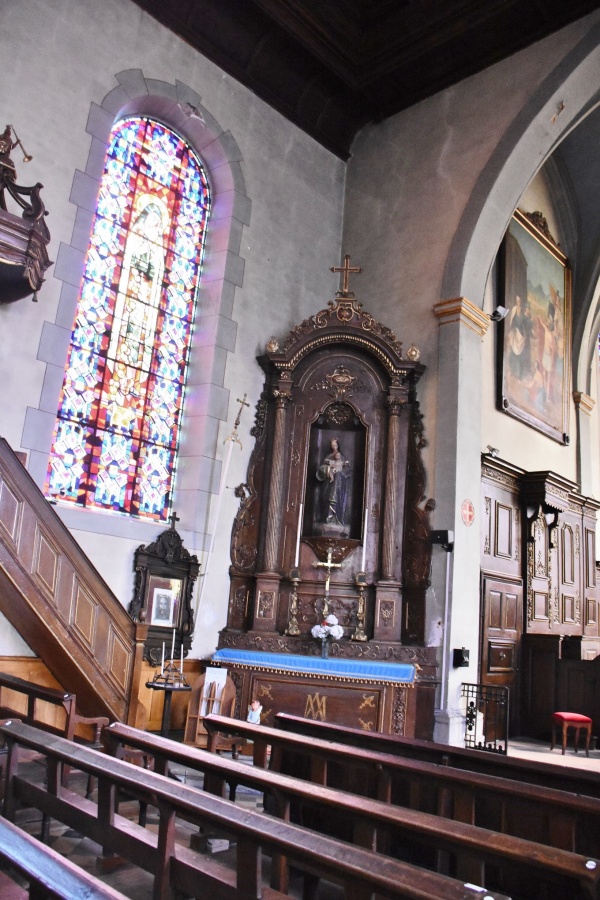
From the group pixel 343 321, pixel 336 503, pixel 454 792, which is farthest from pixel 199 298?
pixel 454 792

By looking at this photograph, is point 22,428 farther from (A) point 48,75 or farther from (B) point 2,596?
(A) point 48,75

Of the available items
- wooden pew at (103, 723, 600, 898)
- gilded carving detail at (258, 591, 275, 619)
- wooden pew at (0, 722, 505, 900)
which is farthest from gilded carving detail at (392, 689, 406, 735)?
wooden pew at (0, 722, 505, 900)

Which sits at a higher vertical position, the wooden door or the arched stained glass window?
the arched stained glass window

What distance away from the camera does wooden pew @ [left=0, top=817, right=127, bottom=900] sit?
6.02 ft

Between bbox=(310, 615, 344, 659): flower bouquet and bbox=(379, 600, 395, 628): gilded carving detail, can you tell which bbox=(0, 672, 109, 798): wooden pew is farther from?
bbox=(379, 600, 395, 628): gilded carving detail

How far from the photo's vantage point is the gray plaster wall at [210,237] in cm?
691

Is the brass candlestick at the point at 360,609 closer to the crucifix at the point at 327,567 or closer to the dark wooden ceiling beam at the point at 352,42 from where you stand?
the crucifix at the point at 327,567

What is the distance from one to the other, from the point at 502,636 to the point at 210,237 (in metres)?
6.19

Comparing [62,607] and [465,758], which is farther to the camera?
[62,607]

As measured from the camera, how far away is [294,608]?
8.00 meters

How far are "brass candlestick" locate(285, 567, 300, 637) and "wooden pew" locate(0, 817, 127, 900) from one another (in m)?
5.78

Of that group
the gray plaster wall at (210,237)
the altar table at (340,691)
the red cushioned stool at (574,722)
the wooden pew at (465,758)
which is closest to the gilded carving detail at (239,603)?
the gray plaster wall at (210,237)

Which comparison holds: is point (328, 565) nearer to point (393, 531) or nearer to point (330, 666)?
point (393, 531)

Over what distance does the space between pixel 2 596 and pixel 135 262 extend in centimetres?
425
